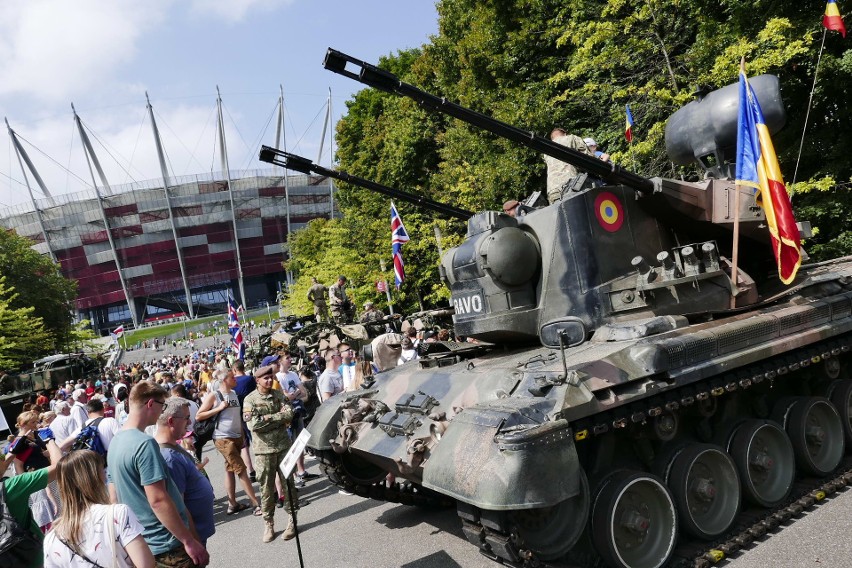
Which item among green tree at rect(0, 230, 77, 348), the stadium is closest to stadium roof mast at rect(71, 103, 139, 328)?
the stadium

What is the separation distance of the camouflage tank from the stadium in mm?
75213

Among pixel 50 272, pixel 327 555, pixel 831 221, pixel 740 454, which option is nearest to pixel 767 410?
pixel 740 454

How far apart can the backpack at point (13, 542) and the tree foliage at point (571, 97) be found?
9.78 metres

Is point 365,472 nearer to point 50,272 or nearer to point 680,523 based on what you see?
point 680,523

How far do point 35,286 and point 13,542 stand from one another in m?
54.0

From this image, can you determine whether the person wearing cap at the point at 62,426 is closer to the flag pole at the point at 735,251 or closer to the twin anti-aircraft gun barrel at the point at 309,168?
the twin anti-aircraft gun barrel at the point at 309,168

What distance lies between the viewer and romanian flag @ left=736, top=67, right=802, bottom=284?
6543 mm

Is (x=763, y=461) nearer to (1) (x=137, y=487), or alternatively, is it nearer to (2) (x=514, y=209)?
(2) (x=514, y=209)

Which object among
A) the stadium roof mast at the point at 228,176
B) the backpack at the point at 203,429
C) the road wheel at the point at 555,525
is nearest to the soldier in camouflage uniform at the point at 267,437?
the backpack at the point at 203,429

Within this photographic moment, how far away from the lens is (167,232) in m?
86.8

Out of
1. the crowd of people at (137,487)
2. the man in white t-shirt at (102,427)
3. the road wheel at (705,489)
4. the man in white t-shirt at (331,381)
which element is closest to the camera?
the crowd of people at (137,487)

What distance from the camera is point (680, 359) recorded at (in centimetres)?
538

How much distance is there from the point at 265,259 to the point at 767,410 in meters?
90.7

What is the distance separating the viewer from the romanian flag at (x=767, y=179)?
6.54m
